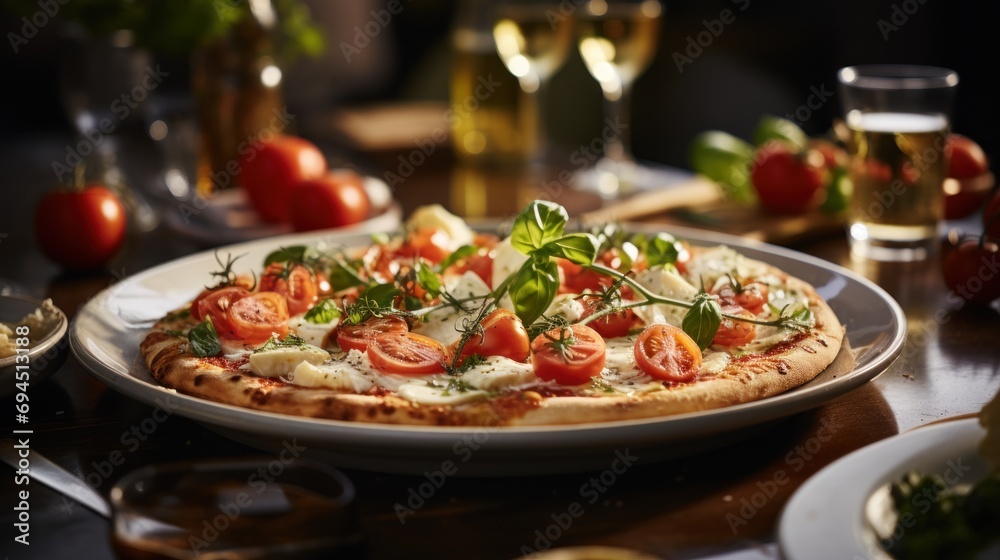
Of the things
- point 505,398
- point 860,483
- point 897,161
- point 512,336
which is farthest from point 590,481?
point 897,161

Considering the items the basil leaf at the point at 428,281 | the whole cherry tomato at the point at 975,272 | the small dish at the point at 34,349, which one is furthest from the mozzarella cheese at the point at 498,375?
the whole cherry tomato at the point at 975,272

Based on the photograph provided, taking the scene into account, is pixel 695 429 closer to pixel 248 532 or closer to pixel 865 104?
pixel 248 532

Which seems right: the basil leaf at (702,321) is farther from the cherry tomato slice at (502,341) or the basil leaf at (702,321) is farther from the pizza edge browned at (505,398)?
the cherry tomato slice at (502,341)

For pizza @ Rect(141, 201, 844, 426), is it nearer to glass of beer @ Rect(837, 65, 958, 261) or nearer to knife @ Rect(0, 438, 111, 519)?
knife @ Rect(0, 438, 111, 519)

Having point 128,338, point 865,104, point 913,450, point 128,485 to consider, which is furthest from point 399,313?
point 865,104

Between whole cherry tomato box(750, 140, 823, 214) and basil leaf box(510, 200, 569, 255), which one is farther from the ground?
basil leaf box(510, 200, 569, 255)

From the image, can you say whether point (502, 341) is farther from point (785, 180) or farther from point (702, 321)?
point (785, 180)

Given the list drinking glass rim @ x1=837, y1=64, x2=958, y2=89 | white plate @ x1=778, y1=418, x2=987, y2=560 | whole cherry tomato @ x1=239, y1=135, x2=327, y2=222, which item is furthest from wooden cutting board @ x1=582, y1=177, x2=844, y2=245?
white plate @ x1=778, y1=418, x2=987, y2=560

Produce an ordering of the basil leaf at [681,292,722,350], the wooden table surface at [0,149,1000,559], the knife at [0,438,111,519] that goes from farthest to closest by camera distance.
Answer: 1. the basil leaf at [681,292,722,350]
2. the knife at [0,438,111,519]
3. the wooden table surface at [0,149,1000,559]

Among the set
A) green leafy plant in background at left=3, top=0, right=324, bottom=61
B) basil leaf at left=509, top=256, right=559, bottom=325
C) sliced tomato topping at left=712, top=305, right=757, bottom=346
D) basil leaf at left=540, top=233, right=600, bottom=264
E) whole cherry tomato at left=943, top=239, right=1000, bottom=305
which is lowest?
whole cherry tomato at left=943, top=239, right=1000, bottom=305

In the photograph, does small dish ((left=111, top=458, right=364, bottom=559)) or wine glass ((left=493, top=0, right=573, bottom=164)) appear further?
wine glass ((left=493, top=0, right=573, bottom=164))
